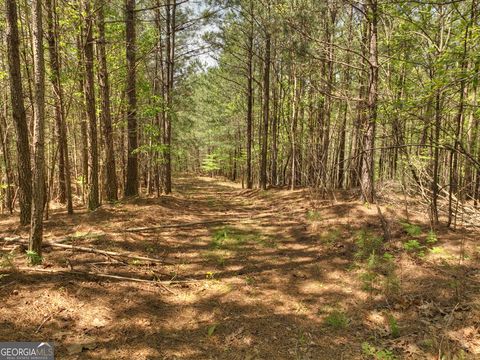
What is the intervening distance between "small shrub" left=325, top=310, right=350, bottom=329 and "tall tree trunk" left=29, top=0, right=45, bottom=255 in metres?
5.30

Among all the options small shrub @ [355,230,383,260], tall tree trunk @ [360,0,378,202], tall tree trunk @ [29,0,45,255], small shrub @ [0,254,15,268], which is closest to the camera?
tall tree trunk @ [29,0,45,255]

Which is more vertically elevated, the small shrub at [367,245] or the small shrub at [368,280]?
the small shrub at [367,245]

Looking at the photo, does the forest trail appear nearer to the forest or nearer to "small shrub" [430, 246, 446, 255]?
the forest

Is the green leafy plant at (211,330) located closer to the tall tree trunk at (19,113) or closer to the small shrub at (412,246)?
the small shrub at (412,246)

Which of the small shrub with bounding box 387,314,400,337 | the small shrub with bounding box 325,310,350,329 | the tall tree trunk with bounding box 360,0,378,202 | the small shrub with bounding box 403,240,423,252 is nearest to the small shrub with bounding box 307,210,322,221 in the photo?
the tall tree trunk with bounding box 360,0,378,202

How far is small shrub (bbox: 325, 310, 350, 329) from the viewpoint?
4.77 m

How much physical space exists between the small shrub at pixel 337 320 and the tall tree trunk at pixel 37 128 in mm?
5304

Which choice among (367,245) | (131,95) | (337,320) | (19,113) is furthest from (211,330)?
(131,95)

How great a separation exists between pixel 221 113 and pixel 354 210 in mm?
25135

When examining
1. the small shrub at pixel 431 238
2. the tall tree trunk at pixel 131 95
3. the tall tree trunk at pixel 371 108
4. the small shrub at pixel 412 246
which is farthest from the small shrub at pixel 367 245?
the tall tree trunk at pixel 131 95

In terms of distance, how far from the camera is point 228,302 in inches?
211

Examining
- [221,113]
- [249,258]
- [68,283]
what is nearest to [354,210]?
[249,258]

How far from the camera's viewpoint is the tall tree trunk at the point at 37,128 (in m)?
5.00

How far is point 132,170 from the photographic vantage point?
41.8ft
